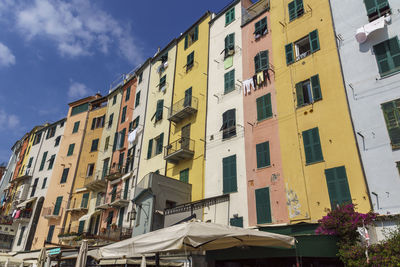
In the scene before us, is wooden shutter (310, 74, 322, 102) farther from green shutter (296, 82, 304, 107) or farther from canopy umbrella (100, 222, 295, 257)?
canopy umbrella (100, 222, 295, 257)

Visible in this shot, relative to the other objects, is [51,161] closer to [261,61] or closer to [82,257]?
[82,257]

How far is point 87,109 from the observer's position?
135 ft

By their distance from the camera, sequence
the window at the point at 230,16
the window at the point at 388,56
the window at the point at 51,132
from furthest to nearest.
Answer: the window at the point at 51,132
the window at the point at 230,16
the window at the point at 388,56

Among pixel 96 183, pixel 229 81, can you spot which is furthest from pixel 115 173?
pixel 229 81

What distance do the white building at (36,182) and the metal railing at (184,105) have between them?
2288 centimetres

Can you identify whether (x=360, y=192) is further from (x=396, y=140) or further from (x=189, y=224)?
(x=189, y=224)

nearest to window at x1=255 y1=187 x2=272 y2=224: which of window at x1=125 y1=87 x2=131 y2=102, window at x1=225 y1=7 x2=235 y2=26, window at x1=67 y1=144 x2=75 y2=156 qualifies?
window at x1=225 y1=7 x2=235 y2=26

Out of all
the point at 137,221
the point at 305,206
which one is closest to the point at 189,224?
the point at 305,206

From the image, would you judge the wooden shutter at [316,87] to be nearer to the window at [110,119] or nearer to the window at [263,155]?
the window at [263,155]

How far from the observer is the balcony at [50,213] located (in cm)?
3400

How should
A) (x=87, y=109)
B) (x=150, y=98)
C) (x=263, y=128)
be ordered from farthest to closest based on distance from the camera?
(x=87, y=109) < (x=150, y=98) < (x=263, y=128)

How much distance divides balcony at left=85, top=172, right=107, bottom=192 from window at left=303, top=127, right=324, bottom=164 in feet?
73.5

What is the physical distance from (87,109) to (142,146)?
17319 millimetres

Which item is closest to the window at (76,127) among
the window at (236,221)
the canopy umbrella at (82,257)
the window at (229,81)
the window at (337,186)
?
the window at (229,81)
